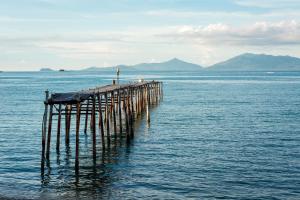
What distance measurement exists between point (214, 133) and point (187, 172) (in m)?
16.1

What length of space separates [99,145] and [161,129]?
34.3ft

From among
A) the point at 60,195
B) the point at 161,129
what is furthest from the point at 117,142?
the point at 60,195

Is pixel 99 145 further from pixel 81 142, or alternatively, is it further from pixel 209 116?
pixel 209 116

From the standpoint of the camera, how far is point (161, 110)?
68188 mm

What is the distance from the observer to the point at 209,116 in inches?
2347

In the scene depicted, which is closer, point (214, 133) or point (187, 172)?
point (187, 172)

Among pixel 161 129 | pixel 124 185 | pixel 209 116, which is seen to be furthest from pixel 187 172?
pixel 209 116

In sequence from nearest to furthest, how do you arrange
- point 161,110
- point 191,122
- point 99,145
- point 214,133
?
point 99,145
point 214,133
point 191,122
point 161,110

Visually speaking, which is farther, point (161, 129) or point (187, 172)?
point (161, 129)

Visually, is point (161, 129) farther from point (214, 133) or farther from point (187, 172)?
point (187, 172)

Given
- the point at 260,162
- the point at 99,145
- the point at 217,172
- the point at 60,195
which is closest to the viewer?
the point at 60,195

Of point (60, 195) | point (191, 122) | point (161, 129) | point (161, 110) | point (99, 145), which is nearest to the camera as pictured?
point (60, 195)

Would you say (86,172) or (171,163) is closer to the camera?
(86,172)

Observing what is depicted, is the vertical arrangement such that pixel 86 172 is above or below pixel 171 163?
below
